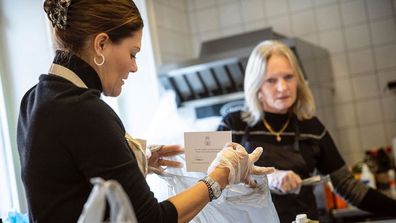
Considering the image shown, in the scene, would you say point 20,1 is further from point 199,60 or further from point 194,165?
point 194,165

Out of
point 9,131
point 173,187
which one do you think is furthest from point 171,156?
point 9,131

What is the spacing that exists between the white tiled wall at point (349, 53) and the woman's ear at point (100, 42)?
6.57ft

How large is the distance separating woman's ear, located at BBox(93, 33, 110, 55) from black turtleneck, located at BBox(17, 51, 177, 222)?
0.09 metres

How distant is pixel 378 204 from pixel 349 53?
1519 mm

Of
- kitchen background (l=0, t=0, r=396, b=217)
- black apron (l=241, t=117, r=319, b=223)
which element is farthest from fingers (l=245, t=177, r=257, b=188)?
kitchen background (l=0, t=0, r=396, b=217)

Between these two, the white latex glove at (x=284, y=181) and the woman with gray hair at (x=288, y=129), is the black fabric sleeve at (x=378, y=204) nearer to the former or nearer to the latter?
the woman with gray hair at (x=288, y=129)

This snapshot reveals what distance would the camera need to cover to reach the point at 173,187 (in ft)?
4.83

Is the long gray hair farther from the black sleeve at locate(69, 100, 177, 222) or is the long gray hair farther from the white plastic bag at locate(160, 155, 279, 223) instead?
the black sleeve at locate(69, 100, 177, 222)

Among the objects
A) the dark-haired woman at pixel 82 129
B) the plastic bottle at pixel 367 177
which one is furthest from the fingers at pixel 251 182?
the plastic bottle at pixel 367 177

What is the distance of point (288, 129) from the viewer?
2.00 m

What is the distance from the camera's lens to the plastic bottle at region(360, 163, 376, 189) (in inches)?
114

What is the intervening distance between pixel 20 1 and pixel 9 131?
598 millimetres

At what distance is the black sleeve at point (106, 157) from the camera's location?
3.29 ft

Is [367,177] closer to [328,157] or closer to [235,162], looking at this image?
[328,157]
